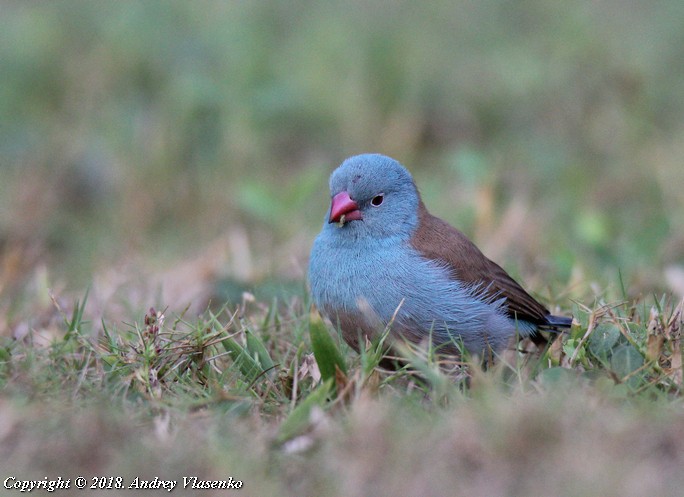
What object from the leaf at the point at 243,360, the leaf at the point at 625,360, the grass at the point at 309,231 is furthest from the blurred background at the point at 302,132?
the leaf at the point at 625,360

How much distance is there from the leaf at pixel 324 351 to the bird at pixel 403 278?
0.19m

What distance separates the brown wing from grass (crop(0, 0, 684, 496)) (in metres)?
0.22

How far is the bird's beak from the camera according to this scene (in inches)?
169

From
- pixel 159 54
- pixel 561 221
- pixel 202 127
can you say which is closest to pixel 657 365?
pixel 561 221

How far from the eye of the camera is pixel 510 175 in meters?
7.45

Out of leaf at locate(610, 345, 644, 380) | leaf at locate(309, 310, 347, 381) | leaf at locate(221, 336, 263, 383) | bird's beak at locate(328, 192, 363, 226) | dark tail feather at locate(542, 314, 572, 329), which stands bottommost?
leaf at locate(221, 336, 263, 383)

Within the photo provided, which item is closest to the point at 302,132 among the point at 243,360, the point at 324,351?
the point at 243,360

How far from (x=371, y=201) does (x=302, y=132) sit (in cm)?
376

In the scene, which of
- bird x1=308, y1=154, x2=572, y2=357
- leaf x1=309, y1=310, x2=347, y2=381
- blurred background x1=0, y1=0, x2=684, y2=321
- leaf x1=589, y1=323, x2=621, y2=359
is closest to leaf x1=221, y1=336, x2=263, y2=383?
leaf x1=309, y1=310, x2=347, y2=381

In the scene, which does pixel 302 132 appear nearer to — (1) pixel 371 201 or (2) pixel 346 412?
(1) pixel 371 201

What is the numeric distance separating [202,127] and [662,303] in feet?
13.2

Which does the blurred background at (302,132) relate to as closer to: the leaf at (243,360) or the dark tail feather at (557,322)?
the dark tail feather at (557,322)

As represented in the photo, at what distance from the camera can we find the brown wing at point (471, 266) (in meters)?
4.30

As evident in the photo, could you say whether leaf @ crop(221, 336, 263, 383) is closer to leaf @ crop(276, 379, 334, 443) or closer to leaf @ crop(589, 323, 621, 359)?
leaf @ crop(276, 379, 334, 443)
